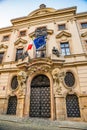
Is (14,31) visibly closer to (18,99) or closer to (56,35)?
(56,35)

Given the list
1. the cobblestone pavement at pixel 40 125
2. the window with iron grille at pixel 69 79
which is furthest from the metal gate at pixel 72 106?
the cobblestone pavement at pixel 40 125

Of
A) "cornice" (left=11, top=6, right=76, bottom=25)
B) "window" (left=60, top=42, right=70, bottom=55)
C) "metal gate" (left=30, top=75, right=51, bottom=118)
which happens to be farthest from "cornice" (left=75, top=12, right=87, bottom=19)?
"metal gate" (left=30, top=75, right=51, bottom=118)

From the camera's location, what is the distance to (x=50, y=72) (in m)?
11.9

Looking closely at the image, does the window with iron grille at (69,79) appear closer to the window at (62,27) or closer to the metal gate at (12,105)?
the metal gate at (12,105)

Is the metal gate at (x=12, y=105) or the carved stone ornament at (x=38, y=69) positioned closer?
the metal gate at (x=12, y=105)

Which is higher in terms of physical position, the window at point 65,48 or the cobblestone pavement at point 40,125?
the window at point 65,48

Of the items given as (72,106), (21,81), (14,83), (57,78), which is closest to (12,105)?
(14,83)

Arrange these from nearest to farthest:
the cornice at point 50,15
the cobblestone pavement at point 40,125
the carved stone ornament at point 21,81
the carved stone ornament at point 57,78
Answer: the cobblestone pavement at point 40,125 < the carved stone ornament at point 57,78 < the carved stone ornament at point 21,81 < the cornice at point 50,15

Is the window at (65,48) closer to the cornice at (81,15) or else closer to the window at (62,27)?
the window at (62,27)

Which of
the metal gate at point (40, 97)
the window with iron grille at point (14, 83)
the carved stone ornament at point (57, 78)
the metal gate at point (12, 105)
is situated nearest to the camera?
the metal gate at point (40, 97)

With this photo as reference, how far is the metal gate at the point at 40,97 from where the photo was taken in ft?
35.4

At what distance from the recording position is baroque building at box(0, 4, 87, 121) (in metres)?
10.7

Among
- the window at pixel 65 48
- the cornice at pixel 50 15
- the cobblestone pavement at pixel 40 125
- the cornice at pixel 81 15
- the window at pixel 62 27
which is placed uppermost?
the cornice at pixel 50 15

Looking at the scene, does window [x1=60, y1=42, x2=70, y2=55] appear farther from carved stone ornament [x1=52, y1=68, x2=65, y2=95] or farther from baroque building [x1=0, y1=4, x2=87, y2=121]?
carved stone ornament [x1=52, y1=68, x2=65, y2=95]
